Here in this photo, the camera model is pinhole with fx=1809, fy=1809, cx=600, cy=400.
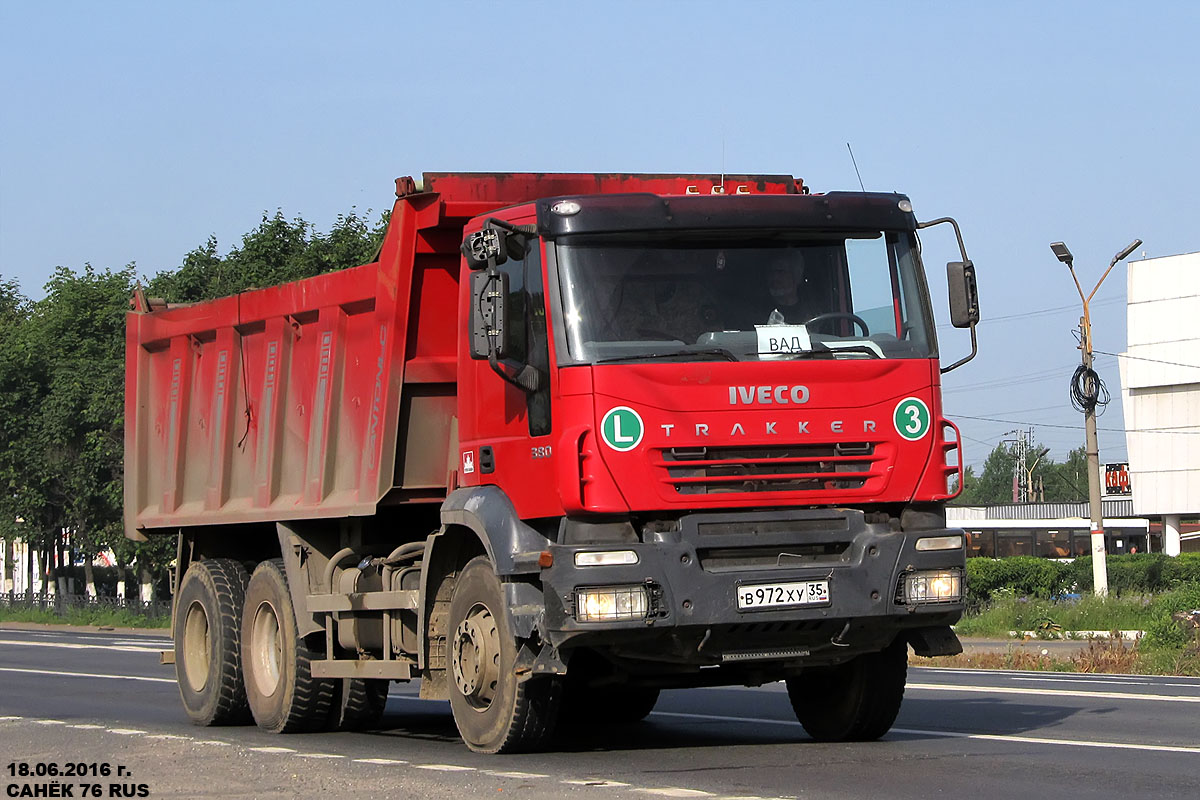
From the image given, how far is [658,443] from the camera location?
9641 millimetres

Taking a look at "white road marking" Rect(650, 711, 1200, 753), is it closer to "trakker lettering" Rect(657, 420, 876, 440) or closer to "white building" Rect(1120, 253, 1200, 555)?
"trakker lettering" Rect(657, 420, 876, 440)

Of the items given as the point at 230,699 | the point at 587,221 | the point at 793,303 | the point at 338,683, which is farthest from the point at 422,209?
the point at 230,699

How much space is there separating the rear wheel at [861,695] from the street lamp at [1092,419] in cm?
2517

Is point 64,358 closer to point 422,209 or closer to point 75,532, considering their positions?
point 75,532

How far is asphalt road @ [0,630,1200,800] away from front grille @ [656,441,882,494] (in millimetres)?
1526

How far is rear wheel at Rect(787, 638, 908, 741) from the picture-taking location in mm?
11234

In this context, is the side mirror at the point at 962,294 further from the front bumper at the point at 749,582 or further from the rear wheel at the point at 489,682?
the rear wheel at the point at 489,682

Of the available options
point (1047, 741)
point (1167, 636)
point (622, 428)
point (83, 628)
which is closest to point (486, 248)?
point (622, 428)

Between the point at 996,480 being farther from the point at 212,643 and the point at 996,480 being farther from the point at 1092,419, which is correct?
the point at 212,643

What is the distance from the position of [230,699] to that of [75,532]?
46533 millimetres

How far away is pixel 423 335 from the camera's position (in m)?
11.8

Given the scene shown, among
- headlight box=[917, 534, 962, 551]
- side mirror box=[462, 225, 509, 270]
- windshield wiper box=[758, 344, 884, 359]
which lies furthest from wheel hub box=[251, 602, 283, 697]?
headlight box=[917, 534, 962, 551]

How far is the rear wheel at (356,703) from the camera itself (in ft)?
44.6

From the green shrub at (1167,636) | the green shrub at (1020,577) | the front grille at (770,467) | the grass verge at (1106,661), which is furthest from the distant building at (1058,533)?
the front grille at (770,467)
